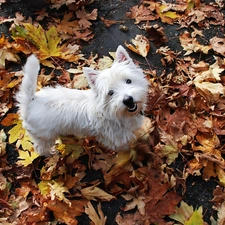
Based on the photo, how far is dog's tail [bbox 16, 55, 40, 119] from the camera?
9.77 feet

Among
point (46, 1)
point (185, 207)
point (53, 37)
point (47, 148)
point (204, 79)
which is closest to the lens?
point (185, 207)

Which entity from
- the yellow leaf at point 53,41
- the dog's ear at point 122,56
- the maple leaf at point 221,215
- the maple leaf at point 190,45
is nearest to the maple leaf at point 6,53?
the yellow leaf at point 53,41

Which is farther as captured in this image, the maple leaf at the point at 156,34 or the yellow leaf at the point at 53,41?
the maple leaf at the point at 156,34

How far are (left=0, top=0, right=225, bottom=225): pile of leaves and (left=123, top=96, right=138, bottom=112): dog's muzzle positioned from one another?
2.27ft

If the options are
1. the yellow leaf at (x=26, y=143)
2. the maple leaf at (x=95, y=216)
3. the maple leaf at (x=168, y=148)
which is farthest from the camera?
the yellow leaf at (x=26, y=143)

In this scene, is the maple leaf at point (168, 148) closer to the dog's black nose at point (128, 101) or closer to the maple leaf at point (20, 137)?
the dog's black nose at point (128, 101)

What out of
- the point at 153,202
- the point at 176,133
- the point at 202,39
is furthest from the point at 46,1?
the point at 153,202

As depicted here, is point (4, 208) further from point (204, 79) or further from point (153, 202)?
point (204, 79)

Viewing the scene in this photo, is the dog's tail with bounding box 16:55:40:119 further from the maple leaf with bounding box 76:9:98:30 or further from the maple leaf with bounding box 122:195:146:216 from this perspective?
the maple leaf with bounding box 76:9:98:30

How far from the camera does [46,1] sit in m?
4.89

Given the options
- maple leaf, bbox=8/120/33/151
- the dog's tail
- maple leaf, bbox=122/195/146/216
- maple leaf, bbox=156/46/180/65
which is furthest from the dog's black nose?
maple leaf, bbox=156/46/180/65

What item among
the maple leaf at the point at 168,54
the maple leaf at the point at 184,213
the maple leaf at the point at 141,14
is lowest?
the maple leaf at the point at 184,213

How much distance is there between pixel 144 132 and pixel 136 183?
1.86ft

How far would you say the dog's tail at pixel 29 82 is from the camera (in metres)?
2.98
